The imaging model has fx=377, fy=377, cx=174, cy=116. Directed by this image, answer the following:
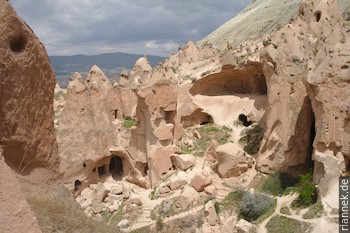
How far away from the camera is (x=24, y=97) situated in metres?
5.26

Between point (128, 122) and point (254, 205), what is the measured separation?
12.6m

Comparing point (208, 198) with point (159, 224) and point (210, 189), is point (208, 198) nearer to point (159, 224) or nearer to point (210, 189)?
point (210, 189)

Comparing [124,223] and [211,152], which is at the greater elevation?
[211,152]

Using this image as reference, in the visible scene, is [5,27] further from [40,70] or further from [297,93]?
[297,93]

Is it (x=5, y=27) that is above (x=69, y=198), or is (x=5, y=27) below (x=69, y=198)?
above

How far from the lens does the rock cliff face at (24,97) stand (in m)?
4.87

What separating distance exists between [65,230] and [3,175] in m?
1.46

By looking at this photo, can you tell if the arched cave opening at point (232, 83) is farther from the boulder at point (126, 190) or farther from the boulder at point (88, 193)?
the boulder at point (88, 193)

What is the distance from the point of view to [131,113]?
88.2 feet

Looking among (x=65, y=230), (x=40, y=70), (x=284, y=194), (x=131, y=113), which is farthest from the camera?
(x=131, y=113)

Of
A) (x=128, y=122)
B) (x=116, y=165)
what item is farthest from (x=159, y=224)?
(x=128, y=122)

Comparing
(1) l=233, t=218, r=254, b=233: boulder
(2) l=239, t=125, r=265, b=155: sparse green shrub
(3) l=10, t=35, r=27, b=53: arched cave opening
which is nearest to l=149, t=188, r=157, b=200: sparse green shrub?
(2) l=239, t=125, r=265, b=155: sparse green shrub

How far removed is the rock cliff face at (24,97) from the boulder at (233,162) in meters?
12.9

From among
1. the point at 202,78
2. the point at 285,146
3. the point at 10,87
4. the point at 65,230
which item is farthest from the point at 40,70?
the point at 202,78
